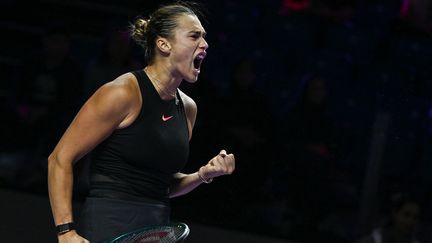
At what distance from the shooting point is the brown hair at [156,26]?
2328mm

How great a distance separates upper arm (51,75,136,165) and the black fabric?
161mm

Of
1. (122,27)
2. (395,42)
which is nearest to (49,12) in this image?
(122,27)

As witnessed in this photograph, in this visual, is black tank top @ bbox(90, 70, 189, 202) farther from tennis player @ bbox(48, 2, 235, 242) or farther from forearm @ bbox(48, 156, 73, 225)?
forearm @ bbox(48, 156, 73, 225)

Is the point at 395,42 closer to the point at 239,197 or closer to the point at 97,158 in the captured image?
the point at 239,197

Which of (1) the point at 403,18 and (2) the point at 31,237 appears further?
(1) the point at 403,18

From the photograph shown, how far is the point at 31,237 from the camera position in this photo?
3775 millimetres

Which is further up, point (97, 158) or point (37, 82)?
point (97, 158)

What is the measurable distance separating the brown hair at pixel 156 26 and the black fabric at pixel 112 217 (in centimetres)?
42

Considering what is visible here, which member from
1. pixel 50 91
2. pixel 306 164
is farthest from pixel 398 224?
pixel 50 91

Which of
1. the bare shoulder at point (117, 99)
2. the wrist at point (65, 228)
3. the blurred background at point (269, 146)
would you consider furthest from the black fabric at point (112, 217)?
the blurred background at point (269, 146)

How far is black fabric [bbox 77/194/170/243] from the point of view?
223 cm

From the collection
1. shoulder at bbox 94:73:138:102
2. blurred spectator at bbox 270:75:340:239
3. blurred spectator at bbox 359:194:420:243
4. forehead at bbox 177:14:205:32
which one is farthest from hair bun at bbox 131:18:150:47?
blurred spectator at bbox 359:194:420:243

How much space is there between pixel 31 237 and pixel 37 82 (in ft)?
3.41

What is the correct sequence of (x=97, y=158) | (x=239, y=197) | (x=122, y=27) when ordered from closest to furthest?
(x=97, y=158) < (x=239, y=197) < (x=122, y=27)
